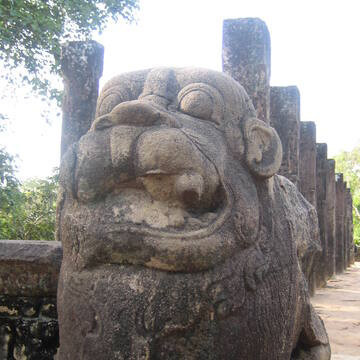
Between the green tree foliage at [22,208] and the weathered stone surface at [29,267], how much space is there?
15.7 feet

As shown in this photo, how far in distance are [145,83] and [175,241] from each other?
0.74 meters

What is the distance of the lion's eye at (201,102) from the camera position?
194 centimetres

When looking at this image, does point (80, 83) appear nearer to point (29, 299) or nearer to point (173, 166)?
point (29, 299)

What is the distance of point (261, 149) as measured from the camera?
201 cm

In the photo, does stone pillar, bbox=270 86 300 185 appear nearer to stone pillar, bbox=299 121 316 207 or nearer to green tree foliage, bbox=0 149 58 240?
stone pillar, bbox=299 121 316 207

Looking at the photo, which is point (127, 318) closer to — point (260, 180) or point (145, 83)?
point (260, 180)

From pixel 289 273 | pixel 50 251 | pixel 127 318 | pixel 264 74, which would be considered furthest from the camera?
pixel 264 74

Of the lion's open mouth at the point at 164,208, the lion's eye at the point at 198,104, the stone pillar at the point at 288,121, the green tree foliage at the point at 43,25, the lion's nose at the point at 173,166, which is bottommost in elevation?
the lion's open mouth at the point at 164,208

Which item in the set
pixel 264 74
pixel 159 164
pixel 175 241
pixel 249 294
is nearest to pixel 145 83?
pixel 159 164

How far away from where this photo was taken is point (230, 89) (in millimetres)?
2027

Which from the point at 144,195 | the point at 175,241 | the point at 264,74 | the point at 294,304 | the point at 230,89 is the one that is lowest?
the point at 294,304

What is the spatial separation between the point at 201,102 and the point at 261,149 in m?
0.31

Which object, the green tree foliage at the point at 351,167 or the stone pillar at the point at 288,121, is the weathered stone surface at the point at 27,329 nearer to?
the stone pillar at the point at 288,121

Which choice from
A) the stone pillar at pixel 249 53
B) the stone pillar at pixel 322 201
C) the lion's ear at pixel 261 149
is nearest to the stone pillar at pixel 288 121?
the stone pillar at pixel 249 53
